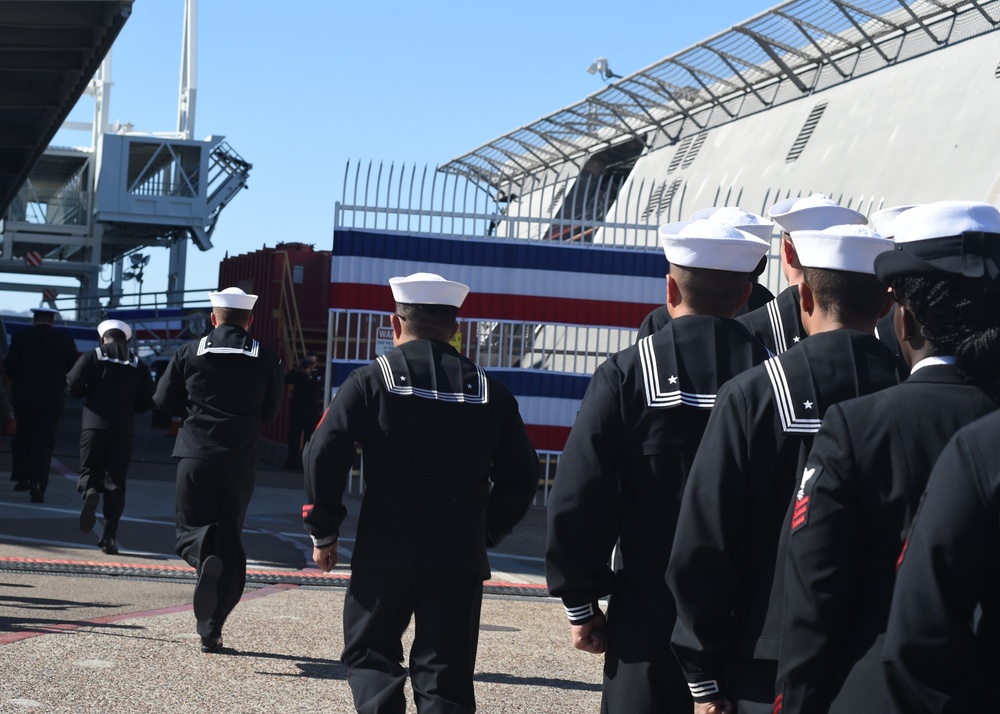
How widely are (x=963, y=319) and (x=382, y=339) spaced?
1020 cm

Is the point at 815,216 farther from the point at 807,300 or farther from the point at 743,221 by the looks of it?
the point at 807,300

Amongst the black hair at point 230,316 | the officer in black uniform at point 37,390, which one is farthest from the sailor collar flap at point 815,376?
the officer in black uniform at point 37,390

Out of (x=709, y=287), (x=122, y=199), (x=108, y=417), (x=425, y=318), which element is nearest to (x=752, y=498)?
(x=709, y=287)

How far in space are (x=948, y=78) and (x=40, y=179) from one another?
50.5 meters

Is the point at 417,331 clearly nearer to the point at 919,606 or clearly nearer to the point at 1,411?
the point at 919,606

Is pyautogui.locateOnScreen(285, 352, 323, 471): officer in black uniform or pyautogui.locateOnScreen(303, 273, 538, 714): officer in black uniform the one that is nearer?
pyautogui.locateOnScreen(303, 273, 538, 714): officer in black uniform

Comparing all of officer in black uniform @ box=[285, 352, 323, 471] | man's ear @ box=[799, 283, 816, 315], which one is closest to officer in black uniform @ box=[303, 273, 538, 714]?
man's ear @ box=[799, 283, 816, 315]

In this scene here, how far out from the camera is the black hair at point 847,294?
9.68 ft

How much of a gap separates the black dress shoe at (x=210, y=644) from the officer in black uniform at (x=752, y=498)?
3.91m

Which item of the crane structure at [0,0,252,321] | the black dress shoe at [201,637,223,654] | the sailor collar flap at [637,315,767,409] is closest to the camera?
the sailor collar flap at [637,315,767,409]

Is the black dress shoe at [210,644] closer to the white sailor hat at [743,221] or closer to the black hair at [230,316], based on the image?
the black hair at [230,316]

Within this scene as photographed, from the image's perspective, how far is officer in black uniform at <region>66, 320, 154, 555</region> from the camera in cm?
966

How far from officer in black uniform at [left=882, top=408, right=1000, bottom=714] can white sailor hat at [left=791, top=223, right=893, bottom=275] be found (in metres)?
0.93

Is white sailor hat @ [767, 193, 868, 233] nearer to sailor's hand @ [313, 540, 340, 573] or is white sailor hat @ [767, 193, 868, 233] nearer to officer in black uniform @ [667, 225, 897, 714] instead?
officer in black uniform @ [667, 225, 897, 714]
